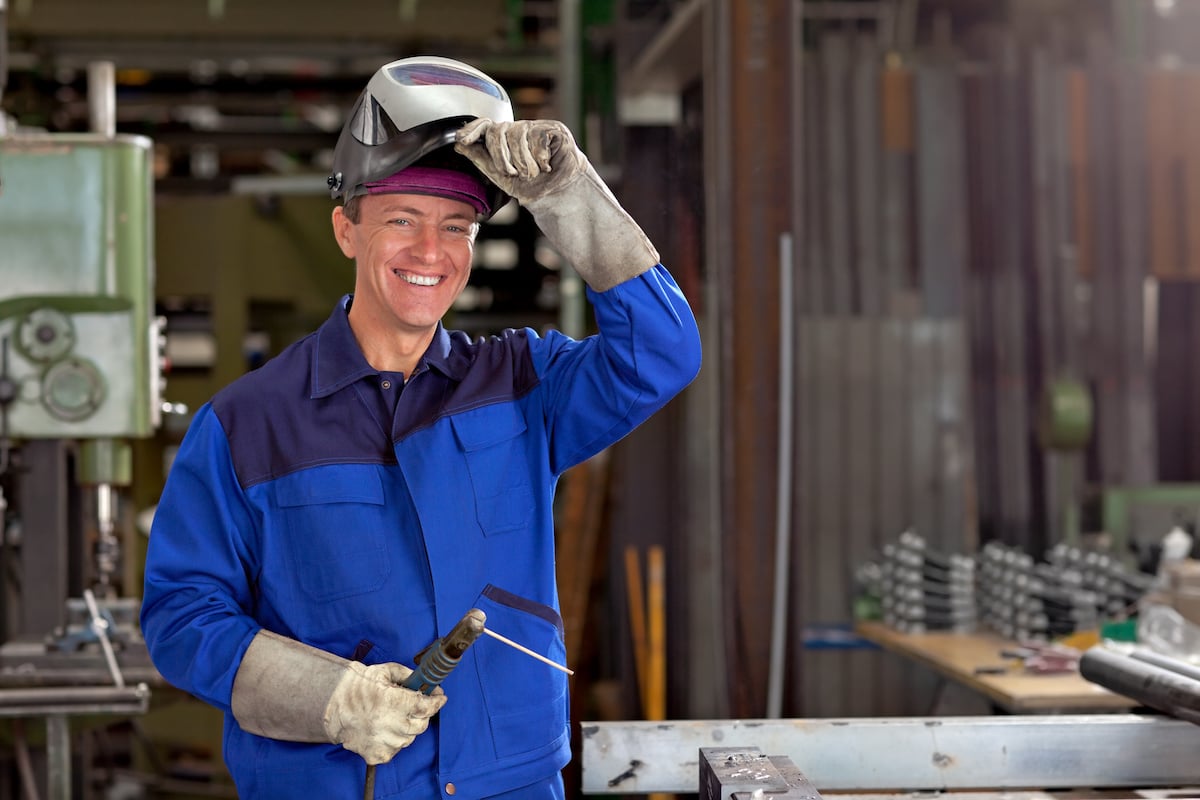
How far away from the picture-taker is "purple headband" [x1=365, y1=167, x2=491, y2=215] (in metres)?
1.55

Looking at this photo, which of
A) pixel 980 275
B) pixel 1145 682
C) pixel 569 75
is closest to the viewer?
pixel 1145 682

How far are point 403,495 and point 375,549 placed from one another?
0.07m

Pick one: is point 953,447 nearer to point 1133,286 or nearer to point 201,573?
point 1133,286

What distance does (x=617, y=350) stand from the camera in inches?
60.1

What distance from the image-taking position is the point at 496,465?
157cm

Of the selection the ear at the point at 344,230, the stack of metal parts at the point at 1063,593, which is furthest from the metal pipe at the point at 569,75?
the ear at the point at 344,230

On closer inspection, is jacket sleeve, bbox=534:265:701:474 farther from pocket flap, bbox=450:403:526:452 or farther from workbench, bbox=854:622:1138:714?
workbench, bbox=854:622:1138:714

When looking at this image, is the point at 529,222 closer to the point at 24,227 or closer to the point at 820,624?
the point at 820,624

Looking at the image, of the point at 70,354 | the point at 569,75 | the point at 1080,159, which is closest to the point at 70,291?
the point at 70,354

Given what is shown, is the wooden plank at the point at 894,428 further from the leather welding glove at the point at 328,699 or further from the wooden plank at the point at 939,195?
the leather welding glove at the point at 328,699

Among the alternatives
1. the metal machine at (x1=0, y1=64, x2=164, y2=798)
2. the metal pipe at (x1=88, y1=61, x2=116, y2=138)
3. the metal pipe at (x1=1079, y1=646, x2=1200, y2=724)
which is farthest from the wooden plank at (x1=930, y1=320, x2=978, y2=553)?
the metal pipe at (x1=88, y1=61, x2=116, y2=138)

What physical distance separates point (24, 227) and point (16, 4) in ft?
7.33

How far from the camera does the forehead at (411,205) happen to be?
1564 millimetres

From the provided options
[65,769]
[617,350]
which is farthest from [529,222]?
[617,350]
